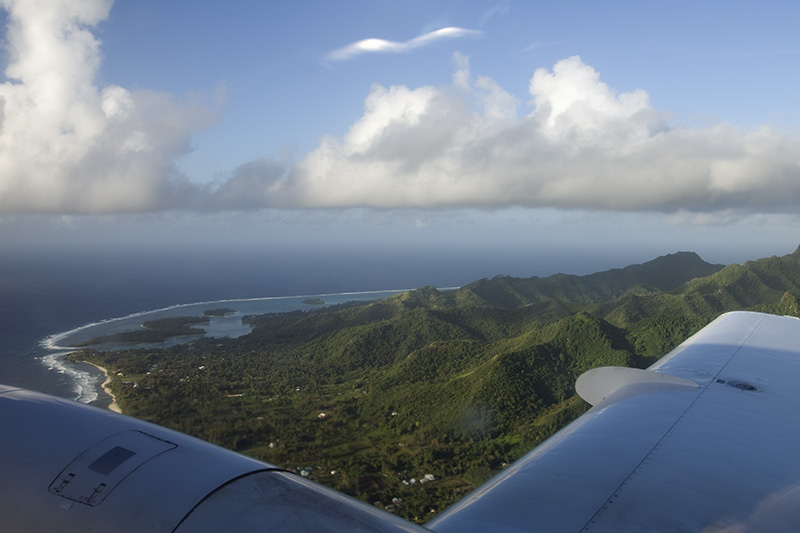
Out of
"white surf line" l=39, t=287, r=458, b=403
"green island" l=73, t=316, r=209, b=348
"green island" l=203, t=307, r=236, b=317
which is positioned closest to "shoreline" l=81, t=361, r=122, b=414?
"white surf line" l=39, t=287, r=458, b=403

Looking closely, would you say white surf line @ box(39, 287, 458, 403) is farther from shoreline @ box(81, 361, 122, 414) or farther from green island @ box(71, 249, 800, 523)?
green island @ box(71, 249, 800, 523)

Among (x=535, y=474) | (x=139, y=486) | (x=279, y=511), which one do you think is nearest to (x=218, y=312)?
(x=535, y=474)

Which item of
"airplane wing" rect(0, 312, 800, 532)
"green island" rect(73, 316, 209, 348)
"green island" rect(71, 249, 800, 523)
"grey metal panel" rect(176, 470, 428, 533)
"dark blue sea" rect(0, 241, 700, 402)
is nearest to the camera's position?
"grey metal panel" rect(176, 470, 428, 533)

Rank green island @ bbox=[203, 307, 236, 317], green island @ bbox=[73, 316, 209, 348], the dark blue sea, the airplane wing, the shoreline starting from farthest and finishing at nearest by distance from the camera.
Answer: green island @ bbox=[203, 307, 236, 317], green island @ bbox=[73, 316, 209, 348], the dark blue sea, the shoreline, the airplane wing

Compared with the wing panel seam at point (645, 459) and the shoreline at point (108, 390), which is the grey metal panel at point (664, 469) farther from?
the shoreline at point (108, 390)

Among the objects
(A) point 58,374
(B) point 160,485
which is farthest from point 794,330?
(A) point 58,374

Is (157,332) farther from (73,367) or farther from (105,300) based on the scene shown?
(105,300)

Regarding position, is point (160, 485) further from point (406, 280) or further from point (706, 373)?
point (406, 280)
